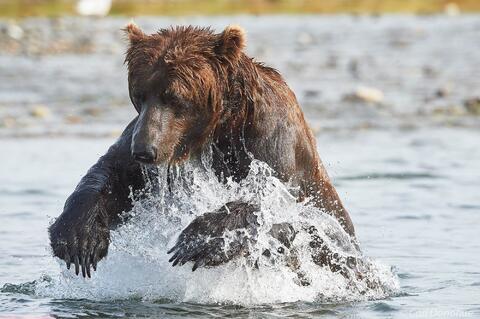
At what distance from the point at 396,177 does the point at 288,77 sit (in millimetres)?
9851

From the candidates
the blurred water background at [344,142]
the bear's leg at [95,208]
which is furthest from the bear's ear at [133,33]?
the bear's leg at [95,208]

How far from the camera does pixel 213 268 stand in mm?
7086

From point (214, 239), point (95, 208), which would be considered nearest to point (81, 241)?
point (95, 208)

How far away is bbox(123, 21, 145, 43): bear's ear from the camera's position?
661 centimetres

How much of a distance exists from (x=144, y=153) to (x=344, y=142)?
8240mm

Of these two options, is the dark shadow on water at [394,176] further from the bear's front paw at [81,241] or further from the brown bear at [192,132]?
the bear's front paw at [81,241]

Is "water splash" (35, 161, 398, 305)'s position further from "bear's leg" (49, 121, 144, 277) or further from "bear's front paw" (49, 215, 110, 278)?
"bear's front paw" (49, 215, 110, 278)

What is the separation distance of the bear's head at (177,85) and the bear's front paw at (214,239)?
1.31 feet

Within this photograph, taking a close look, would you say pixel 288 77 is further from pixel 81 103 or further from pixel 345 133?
pixel 345 133

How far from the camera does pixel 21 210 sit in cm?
1041

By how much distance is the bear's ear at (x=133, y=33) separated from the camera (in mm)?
6608

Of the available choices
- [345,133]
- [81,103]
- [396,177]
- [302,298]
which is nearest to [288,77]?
[81,103]

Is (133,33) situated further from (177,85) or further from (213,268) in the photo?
(213,268)

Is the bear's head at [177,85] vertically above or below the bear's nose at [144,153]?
above
